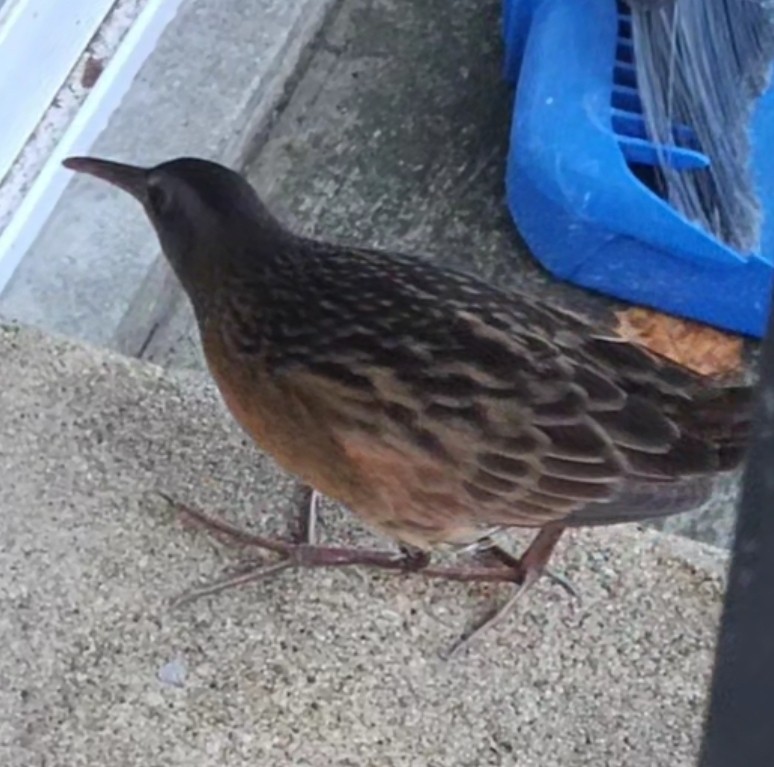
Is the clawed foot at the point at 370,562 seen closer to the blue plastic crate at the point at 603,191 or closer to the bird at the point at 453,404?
the bird at the point at 453,404

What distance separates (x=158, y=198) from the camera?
2.58 meters

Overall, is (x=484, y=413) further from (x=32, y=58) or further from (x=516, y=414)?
(x=32, y=58)

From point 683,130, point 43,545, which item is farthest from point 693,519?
point 43,545

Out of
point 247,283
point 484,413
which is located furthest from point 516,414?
point 247,283

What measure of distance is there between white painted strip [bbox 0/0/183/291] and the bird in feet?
2.12

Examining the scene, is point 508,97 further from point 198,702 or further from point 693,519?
point 198,702

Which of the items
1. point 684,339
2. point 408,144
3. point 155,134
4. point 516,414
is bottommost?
point 684,339

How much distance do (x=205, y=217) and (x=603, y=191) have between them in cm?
105

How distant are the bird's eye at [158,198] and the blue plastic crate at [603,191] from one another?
1012 millimetres

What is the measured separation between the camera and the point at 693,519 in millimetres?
3242

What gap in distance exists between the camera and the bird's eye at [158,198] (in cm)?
257

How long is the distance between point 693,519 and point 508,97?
1057mm

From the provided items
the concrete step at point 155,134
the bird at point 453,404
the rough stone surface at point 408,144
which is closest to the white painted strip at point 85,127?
A: the concrete step at point 155,134

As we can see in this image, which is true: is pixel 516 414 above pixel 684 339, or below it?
above
